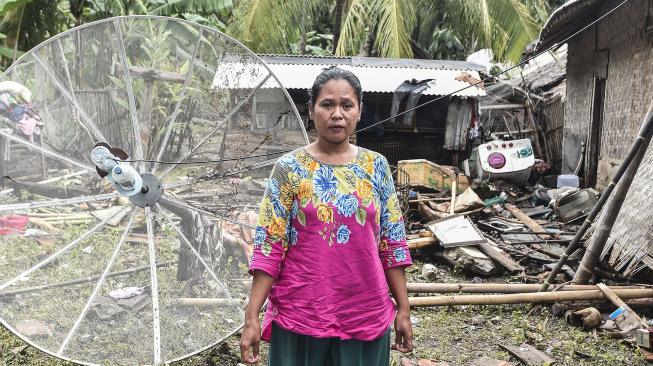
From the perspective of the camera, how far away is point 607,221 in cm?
501

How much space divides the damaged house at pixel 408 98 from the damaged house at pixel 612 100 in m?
1.79

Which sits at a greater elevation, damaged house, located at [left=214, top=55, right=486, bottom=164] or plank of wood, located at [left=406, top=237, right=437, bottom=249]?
damaged house, located at [left=214, top=55, right=486, bottom=164]

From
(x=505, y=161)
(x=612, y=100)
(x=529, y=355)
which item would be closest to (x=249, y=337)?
(x=529, y=355)

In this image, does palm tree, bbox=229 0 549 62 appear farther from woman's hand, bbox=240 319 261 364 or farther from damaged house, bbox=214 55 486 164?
woman's hand, bbox=240 319 261 364

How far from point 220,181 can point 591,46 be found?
8.63 meters

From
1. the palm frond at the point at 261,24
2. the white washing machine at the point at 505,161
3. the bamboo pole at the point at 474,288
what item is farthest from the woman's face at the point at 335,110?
the palm frond at the point at 261,24

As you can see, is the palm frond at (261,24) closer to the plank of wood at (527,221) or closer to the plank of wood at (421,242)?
the plank of wood at (527,221)

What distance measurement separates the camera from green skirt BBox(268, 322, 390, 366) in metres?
2.13

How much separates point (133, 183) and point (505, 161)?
872 centimetres

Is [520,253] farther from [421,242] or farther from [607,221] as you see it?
[607,221]

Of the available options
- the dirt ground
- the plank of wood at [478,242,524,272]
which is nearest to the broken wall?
the plank of wood at [478,242,524,272]

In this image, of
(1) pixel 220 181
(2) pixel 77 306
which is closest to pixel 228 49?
(1) pixel 220 181

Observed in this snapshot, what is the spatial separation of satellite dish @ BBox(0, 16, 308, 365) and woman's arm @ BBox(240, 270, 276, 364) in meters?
1.66

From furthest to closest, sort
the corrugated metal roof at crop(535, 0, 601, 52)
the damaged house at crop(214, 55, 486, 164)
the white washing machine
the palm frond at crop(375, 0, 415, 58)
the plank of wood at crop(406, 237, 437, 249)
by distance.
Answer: the damaged house at crop(214, 55, 486, 164) → the palm frond at crop(375, 0, 415, 58) → the white washing machine → the corrugated metal roof at crop(535, 0, 601, 52) → the plank of wood at crop(406, 237, 437, 249)
